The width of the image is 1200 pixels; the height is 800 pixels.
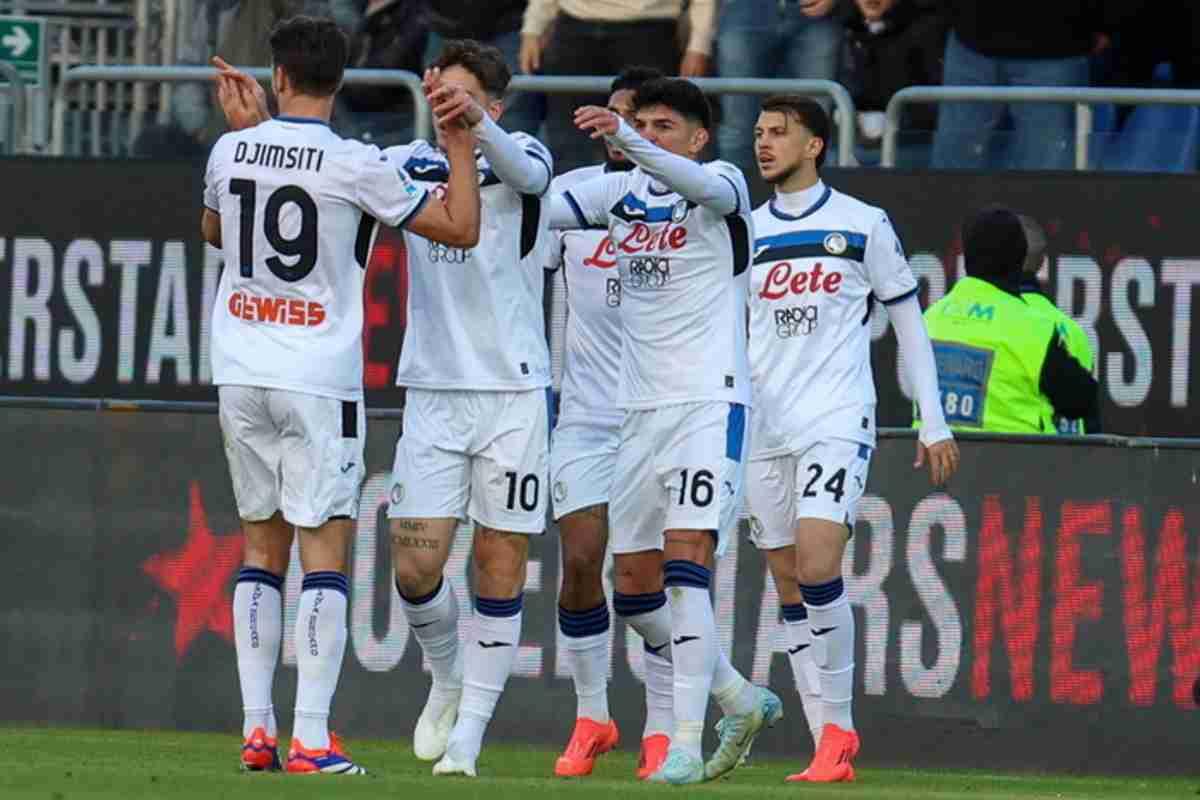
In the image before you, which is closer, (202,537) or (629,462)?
(629,462)

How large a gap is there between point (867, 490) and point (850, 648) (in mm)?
1501

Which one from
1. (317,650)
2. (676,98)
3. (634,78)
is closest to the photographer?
(317,650)

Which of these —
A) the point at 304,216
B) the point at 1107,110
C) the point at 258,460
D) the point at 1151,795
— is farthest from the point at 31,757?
the point at 1107,110

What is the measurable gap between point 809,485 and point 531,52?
161 inches

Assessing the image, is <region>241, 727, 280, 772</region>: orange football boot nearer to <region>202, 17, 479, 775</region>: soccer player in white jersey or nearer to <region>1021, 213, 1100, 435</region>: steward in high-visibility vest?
<region>202, 17, 479, 775</region>: soccer player in white jersey

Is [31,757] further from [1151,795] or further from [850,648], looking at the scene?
[1151,795]

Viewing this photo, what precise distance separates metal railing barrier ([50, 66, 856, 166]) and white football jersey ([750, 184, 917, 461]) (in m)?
2.27

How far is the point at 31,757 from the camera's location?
10156 millimetres

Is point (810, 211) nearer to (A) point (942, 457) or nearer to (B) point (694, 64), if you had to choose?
(A) point (942, 457)

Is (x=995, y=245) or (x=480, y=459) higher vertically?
(x=995, y=245)

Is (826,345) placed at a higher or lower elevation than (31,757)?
higher

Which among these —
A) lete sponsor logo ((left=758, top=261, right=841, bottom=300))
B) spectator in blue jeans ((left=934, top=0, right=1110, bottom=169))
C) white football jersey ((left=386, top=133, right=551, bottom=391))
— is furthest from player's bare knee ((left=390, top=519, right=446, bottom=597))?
spectator in blue jeans ((left=934, top=0, right=1110, bottom=169))

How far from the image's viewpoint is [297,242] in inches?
349

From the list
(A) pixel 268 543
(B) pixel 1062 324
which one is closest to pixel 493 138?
Answer: (A) pixel 268 543
